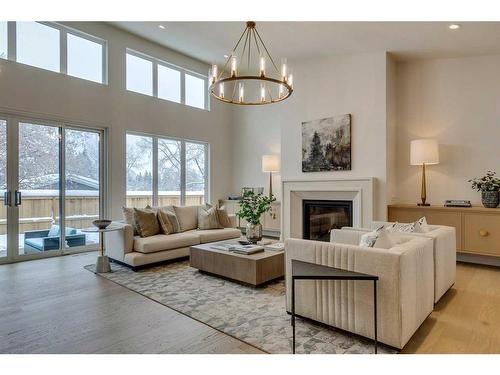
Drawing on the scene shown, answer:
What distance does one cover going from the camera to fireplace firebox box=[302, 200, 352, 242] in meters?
5.72

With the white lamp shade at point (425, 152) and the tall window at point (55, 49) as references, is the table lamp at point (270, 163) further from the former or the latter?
the tall window at point (55, 49)

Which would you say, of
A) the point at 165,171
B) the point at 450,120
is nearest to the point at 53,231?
the point at 165,171

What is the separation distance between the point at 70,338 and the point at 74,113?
4017 mm

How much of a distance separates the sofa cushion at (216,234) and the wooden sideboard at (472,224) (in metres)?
2.98

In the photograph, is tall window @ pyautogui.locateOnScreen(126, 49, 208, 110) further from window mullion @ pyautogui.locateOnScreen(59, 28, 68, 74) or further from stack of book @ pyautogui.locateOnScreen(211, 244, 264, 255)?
stack of book @ pyautogui.locateOnScreen(211, 244, 264, 255)

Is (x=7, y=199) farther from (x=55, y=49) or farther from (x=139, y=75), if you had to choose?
(x=139, y=75)

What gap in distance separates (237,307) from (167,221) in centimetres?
236

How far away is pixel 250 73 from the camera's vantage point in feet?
23.5

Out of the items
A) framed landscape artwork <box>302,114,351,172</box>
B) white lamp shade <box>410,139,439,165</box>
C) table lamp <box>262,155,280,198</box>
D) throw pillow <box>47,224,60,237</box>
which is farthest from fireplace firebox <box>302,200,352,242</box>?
throw pillow <box>47,224,60,237</box>

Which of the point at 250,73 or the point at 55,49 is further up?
the point at 250,73

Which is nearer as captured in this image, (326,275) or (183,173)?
(326,275)

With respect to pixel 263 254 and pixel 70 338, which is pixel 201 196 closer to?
pixel 263 254

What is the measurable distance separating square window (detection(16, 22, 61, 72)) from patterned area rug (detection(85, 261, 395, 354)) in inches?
129

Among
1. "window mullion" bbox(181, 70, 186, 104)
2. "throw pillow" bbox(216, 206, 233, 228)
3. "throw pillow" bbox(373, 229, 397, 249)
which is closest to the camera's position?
"throw pillow" bbox(373, 229, 397, 249)
